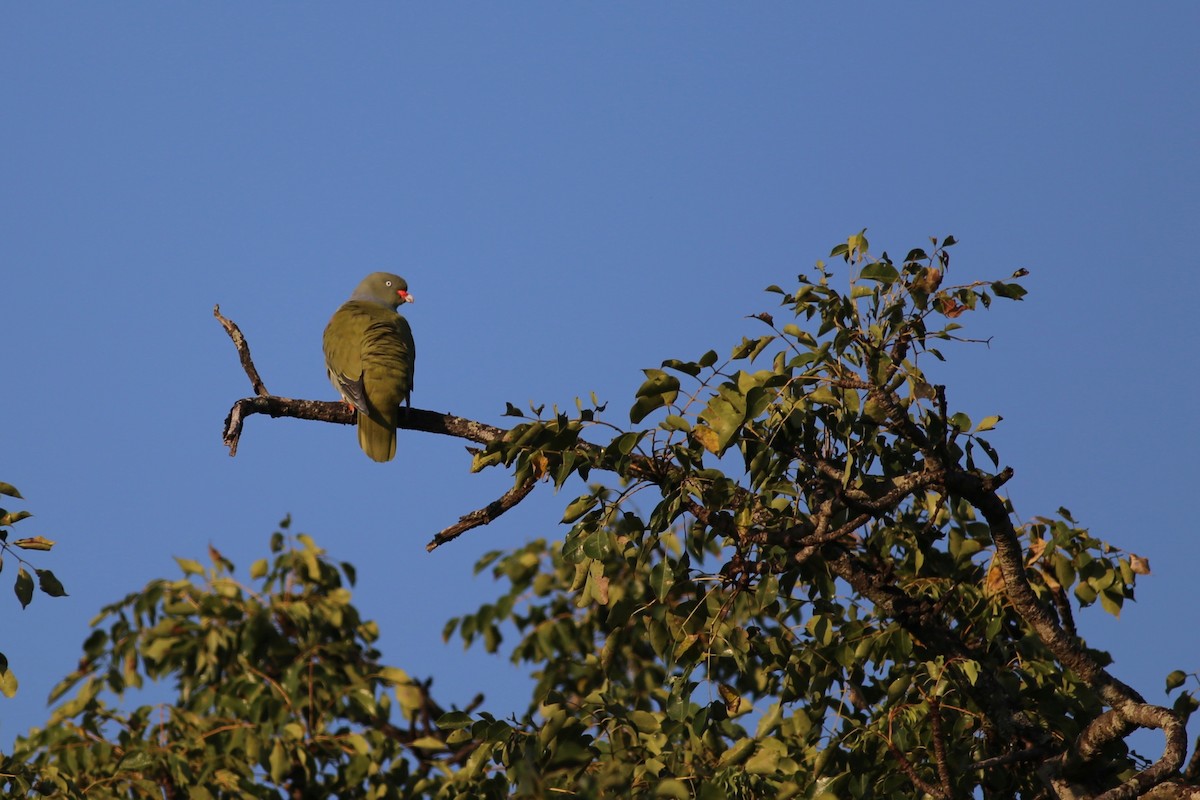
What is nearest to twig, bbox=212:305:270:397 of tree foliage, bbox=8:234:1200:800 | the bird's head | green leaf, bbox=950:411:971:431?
tree foliage, bbox=8:234:1200:800

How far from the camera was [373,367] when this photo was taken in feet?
26.6

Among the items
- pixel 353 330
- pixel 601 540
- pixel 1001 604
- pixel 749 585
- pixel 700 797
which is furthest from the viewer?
pixel 353 330

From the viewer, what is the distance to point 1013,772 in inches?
200

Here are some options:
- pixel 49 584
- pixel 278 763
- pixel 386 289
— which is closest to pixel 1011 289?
pixel 49 584

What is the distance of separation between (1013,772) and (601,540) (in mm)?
1994

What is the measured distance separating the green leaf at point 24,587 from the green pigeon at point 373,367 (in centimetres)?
286

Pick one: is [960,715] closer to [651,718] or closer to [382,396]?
[651,718]

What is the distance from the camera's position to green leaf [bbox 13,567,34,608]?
4789 millimetres

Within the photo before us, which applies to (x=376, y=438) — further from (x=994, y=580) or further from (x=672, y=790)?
(x=672, y=790)

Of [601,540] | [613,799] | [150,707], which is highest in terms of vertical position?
[150,707]

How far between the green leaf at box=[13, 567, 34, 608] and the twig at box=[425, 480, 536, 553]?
57.9 inches

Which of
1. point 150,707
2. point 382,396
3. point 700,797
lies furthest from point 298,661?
point 700,797

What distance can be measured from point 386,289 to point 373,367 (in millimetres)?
3555

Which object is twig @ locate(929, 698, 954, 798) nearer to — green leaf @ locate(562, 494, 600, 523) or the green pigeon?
green leaf @ locate(562, 494, 600, 523)
